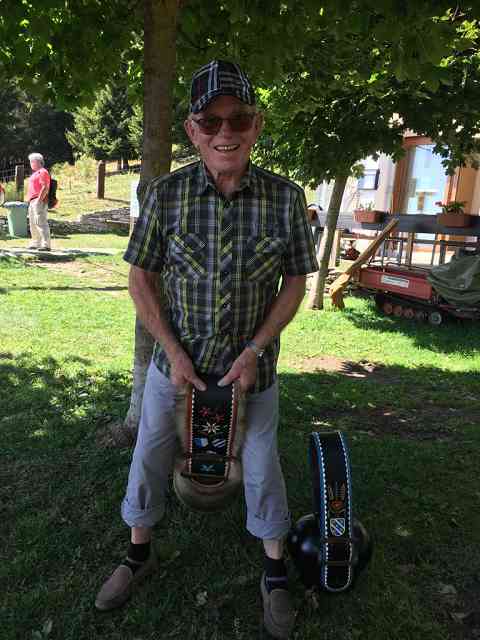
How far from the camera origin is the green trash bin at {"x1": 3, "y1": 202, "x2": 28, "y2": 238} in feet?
52.0

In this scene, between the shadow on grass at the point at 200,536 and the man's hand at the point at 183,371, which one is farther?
the shadow on grass at the point at 200,536

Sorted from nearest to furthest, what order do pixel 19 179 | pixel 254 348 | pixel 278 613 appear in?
pixel 254 348 → pixel 278 613 → pixel 19 179

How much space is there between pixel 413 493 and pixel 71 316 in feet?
18.3

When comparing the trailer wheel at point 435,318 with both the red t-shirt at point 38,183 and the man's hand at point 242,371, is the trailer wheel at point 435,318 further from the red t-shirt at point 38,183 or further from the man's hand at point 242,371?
the red t-shirt at point 38,183

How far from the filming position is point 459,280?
26.5 feet

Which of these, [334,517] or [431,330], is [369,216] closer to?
[431,330]

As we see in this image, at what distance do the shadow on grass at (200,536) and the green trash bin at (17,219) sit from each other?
1246cm

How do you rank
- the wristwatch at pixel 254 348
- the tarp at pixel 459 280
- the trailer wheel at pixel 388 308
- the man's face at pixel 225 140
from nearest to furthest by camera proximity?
A: the man's face at pixel 225 140, the wristwatch at pixel 254 348, the tarp at pixel 459 280, the trailer wheel at pixel 388 308

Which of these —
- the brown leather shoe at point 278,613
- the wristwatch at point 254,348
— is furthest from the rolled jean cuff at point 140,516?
the wristwatch at point 254,348

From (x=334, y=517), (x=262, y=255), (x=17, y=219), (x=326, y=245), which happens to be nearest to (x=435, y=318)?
(x=326, y=245)

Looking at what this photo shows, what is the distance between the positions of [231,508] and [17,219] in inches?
589

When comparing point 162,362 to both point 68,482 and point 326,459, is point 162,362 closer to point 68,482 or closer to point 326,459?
point 326,459

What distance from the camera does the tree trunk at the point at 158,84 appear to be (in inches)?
129

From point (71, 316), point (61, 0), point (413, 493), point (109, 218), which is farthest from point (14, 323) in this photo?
point (109, 218)
